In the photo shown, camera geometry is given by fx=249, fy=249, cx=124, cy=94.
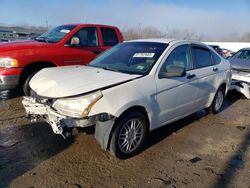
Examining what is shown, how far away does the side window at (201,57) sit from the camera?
474 centimetres

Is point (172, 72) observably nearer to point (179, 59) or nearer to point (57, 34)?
point (179, 59)

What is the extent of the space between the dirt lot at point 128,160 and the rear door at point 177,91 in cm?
48

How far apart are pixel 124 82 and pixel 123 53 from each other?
119 centimetres

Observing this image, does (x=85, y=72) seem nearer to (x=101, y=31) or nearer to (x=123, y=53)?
(x=123, y=53)

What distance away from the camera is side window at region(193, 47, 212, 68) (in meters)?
4.74

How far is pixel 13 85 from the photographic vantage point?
5402 millimetres

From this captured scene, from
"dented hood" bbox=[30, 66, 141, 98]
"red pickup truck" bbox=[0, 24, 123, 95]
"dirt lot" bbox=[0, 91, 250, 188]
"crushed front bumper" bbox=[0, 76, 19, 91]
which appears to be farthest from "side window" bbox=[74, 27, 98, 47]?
"dented hood" bbox=[30, 66, 141, 98]

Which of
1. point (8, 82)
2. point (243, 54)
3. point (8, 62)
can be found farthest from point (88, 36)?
point (243, 54)

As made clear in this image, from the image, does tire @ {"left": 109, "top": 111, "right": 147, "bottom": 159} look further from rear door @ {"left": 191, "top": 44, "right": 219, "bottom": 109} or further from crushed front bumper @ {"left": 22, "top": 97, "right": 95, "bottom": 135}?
rear door @ {"left": 191, "top": 44, "right": 219, "bottom": 109}

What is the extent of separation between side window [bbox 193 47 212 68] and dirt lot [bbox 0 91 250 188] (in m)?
1.26

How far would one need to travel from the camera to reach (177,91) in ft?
13.4

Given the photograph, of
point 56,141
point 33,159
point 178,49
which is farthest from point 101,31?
point 33,159

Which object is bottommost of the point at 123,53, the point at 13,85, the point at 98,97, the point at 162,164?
the point at 162,164

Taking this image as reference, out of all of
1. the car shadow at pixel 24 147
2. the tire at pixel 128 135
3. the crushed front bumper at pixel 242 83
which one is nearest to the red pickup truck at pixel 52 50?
the car shadow at pixel 24 147
